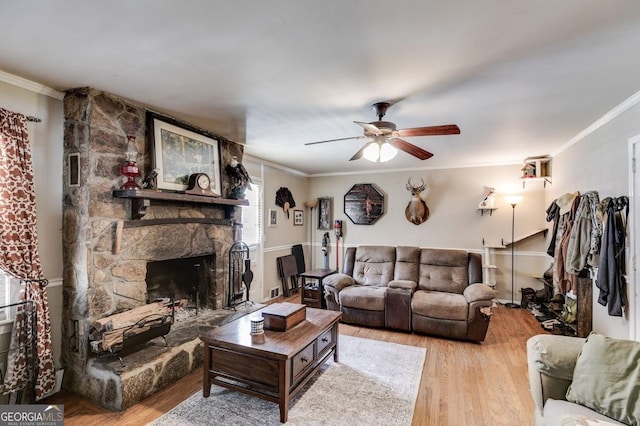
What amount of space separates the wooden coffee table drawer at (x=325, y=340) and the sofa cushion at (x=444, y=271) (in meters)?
2.06

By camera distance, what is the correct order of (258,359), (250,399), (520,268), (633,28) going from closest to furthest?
(633,28), (258,359), (250,399), (520,268)

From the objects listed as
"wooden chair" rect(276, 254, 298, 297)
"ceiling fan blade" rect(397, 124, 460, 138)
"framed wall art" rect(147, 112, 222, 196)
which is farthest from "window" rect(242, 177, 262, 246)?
"ceiling fan blade" rect(397, 124, 460, 138)

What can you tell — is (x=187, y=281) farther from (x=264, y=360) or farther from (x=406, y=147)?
(x=406, y=147)

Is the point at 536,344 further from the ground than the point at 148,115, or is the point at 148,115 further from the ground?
the point at 148,115

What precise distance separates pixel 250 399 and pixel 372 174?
4.76 metres

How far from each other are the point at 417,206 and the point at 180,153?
4.19 meters

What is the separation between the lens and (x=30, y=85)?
7.80 feet

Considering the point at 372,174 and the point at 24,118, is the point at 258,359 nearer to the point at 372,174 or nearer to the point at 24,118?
the point at 24,118

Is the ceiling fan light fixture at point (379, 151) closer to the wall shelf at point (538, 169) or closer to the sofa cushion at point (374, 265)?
the sofa cushion at point (374, 265)

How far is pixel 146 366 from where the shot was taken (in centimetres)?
250

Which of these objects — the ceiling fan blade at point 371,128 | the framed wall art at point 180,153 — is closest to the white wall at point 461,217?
the framed wall art at point 180,153

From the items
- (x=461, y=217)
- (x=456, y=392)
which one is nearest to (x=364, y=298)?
(x=456, y=392)

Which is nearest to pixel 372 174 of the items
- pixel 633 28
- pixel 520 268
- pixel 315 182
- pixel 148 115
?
pixel 315 182

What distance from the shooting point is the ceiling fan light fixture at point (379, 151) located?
283cm
